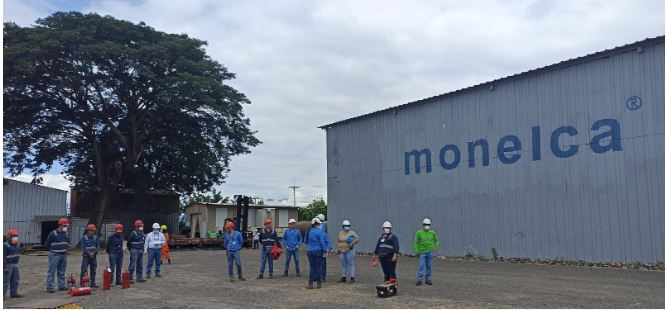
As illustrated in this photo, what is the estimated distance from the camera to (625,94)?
20.9 metres

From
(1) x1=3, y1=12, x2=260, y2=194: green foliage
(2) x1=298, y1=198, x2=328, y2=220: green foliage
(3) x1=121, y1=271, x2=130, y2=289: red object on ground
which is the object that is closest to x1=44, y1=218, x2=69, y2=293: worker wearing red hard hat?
(3) x1=121, y1=271, x2=130, y2=289: red object on ground

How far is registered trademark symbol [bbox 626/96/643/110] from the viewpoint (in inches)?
806

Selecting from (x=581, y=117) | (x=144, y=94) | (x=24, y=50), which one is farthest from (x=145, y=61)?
(x=581, y=117)

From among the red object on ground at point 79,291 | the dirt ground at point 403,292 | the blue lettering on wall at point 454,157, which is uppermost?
the blue lettering on wall at point 454,157

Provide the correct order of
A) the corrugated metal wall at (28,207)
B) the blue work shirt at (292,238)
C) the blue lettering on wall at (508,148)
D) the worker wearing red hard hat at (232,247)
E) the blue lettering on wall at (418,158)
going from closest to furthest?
the worker wearing red hard hat at (232,247)
the blue work shirt at (292,238)
the blue lettering on wall at (508,148)
the blue lettering on wall at (418,158)
the corrugated metal wall at (28,207)

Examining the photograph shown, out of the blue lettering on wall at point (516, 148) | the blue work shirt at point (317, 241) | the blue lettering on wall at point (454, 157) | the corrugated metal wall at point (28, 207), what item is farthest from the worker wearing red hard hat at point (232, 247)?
the corrugated metal wall at point (28, 207)

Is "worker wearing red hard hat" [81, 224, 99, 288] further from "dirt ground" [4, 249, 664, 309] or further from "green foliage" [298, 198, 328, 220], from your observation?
"green foliage" [298, 198, 328, 220]

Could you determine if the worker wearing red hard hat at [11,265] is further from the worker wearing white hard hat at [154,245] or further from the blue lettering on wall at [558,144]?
the blue lettering on wall at [558,144]

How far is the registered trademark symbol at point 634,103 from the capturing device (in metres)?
20.5

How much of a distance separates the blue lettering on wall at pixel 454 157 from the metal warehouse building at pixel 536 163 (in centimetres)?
5

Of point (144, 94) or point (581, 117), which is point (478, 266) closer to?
point (581, 117)

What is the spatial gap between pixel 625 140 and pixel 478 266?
644 centimetres

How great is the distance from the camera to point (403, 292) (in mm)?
14000

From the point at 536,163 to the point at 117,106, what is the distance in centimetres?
2962
